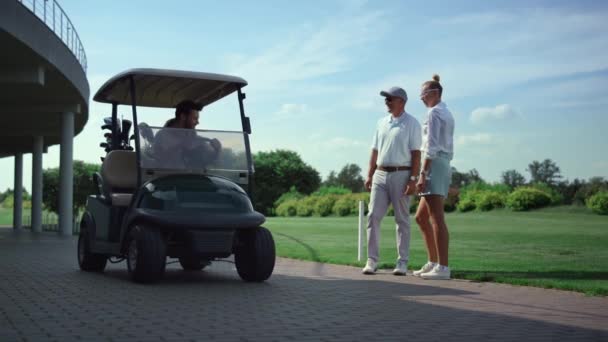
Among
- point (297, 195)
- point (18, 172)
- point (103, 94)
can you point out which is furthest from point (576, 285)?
point (297, 195)

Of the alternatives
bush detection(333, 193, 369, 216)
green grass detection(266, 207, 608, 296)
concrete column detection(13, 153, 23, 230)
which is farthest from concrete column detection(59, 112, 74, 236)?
bush detection(333, 193, 369, 216)

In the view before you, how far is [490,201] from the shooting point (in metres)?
36.6

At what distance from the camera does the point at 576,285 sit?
25.8ft

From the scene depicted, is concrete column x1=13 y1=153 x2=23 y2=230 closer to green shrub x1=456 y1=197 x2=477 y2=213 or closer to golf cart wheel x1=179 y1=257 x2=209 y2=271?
green shrub x1=456 y1=197 x2=477 y2=213

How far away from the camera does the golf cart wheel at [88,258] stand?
396 inches

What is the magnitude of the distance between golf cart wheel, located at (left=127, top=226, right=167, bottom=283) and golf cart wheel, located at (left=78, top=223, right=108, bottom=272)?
1915mm

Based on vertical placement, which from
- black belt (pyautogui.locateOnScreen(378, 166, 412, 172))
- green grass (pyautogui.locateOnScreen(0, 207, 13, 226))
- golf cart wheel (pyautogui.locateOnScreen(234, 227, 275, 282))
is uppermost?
black belt (pyautogui.locateOnScreen(378, 166, 412, 172))

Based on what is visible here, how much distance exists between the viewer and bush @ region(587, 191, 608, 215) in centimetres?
3030

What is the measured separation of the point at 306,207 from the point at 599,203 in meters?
24.5

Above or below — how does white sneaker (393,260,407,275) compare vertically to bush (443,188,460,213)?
below

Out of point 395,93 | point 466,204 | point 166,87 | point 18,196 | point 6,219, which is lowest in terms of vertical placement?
point 6,219

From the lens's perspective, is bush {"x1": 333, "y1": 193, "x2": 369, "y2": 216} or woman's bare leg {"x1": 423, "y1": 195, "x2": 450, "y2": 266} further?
bush {"x1": 333, "y1": 193, "x2": 369, "y2": 216}

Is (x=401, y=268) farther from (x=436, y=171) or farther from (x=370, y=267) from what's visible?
(x=436, y=171)

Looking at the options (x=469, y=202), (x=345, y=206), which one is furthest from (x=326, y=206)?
(x=469, y=202)
